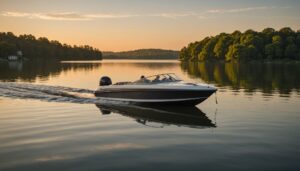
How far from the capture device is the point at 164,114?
19.7 meters

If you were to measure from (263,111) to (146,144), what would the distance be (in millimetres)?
9773

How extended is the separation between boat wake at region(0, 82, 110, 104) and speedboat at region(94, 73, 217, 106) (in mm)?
1198

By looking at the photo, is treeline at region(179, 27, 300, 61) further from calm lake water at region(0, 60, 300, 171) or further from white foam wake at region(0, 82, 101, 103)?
calm lake water at region(0, 60, 300, 171)

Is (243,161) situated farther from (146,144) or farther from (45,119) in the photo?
(45,119)

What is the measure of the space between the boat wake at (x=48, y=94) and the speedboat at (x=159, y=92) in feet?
3.93

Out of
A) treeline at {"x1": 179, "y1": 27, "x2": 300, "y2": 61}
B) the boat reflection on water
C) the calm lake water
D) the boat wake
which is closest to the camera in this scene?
the calm lake water

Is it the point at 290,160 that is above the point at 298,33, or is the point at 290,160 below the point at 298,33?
below

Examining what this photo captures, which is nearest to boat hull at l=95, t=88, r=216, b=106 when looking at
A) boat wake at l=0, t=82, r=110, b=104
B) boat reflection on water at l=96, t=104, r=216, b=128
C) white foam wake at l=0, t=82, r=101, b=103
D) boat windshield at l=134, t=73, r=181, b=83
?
boat reflection on water at l=96, t=104, r=216, b=128

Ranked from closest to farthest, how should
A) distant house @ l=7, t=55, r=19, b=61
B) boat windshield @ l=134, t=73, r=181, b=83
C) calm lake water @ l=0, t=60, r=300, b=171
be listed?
calm lake water @ l=0, t=60, r=300, b=171, boat windshield @ l=134, t=73, r=181, b=83, distant house @ l=7, t=55, r=19, b=61

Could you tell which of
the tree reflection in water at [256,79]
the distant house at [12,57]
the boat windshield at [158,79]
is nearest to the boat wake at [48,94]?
the boat windshield at [158,79]

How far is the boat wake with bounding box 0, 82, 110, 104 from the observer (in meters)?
24.3

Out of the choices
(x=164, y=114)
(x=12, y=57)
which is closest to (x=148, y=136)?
(x=164, y=114)

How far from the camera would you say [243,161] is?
1045 centimetres

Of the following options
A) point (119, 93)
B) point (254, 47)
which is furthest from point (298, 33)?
point (119, 93)
